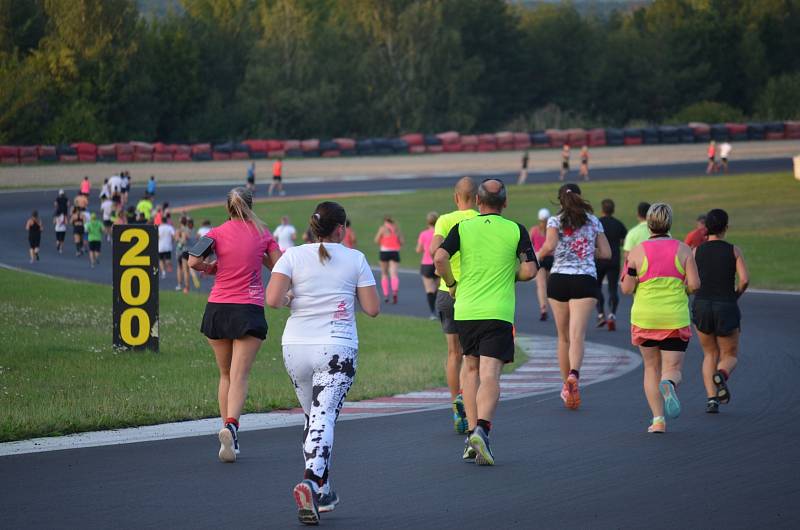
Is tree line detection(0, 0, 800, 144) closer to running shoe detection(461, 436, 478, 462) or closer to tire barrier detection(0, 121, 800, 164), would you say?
tire barrier detection(0, 121, 800, 164)

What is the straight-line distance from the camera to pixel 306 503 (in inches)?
256

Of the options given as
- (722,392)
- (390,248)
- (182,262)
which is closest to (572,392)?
(722,392)

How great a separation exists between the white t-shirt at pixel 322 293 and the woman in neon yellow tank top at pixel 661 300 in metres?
3.44

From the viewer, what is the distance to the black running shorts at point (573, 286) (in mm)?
11164

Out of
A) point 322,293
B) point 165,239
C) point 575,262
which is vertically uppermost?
point 322,293

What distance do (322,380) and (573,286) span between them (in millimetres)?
4775

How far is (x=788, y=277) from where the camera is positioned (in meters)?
28.3

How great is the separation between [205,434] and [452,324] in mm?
2089

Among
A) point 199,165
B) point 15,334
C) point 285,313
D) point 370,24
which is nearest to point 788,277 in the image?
point 285,313

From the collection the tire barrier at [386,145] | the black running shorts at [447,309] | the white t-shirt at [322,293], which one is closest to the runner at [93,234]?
the black running shorts at [447,309]

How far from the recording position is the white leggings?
6781 mm

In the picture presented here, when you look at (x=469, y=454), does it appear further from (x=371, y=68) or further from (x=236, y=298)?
(x=371, y=68)

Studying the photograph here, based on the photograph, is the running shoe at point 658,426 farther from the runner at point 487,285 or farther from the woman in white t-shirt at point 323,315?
the woman in white t-shirt at point 323,315

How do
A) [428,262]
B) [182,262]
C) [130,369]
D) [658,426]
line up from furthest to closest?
[182,262] < [428,262] < [130,369] < [658,426]
